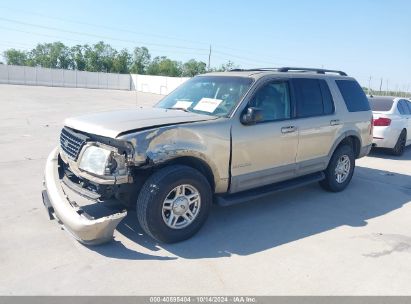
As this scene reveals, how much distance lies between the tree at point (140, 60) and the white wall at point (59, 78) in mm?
35874

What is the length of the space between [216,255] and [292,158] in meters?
2.09

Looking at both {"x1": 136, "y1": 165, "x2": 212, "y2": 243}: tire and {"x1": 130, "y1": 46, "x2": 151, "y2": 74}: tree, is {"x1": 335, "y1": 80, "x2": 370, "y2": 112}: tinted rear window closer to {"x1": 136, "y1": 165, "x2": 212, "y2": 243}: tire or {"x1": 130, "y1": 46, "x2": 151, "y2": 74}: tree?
{"x1": 136, "y1": 165, "x2": 212, "y2": 243}: tire

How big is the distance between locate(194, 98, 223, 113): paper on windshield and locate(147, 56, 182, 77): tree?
294 ft

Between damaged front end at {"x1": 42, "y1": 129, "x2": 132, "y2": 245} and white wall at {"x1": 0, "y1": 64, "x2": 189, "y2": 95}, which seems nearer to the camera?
damaged front end at {"x1": 42, "y1": 129, "x2": 132, "y2": 245}

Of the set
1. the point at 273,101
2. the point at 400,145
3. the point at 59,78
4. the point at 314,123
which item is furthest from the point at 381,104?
the point at 59,78

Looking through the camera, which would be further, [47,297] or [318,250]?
[318,250]

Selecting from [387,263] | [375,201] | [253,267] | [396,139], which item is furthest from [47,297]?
[396,139]

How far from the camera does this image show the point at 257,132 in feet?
15.4

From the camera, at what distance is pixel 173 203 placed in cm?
408

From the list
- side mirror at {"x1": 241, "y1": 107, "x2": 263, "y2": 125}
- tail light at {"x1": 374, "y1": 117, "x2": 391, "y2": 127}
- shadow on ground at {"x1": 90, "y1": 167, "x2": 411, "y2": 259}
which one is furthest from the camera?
tail light at {"x1": 374, "y1": 117, "x2": 391, "y2": 127}

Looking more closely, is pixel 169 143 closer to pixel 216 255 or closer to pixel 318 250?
pixel 216 255

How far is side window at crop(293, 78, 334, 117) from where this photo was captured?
5.46 metres

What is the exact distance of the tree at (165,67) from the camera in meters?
93.4

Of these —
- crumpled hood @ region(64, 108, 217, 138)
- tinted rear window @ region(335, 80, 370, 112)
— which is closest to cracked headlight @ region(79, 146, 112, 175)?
crumpled hood @ region(64, 108, 217, 138)
